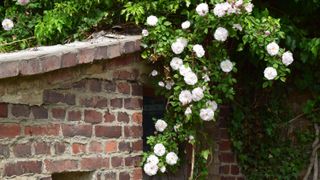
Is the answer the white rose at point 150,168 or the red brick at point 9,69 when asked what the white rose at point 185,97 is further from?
the red brick at point 9,69

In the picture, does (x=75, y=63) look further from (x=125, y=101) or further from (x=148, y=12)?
(x=148, y=12)

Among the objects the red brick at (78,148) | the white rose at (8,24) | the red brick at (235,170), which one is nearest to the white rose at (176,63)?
the red brick at (78,148)

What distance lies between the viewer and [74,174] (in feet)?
11.8

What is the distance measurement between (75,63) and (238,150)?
219 centimetres

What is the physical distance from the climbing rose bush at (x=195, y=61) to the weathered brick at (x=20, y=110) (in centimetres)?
109

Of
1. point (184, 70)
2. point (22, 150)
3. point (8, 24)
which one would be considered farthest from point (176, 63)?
point (8, 24)

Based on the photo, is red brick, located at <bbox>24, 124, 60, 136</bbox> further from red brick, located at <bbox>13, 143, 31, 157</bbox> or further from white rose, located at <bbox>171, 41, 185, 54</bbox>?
white rose, located at <bbox>171, 41, 185, 54</bbox>

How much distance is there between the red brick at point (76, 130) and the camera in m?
3.40

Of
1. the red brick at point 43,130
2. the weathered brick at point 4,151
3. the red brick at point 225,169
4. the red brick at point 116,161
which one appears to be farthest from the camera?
the red brick at point 225,169

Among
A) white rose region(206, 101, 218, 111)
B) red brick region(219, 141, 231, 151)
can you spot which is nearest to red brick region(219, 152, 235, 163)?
red brick region(219, 141, 231, 151)

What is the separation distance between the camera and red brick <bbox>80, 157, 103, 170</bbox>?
3.52m

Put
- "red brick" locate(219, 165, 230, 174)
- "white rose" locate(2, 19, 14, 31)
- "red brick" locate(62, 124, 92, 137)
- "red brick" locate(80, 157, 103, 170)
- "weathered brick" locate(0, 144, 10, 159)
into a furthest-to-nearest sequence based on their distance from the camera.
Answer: "red brick" locate(219, 165, 230, 174), "white rose" locate(2, 19, 14, 31), "red brick" locate(80, 157, 103, 170), "red brick" locate(62, 124, 92, 137), "weathered brick" locate(0, 144, 10, 159)

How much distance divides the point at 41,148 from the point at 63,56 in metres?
0.58

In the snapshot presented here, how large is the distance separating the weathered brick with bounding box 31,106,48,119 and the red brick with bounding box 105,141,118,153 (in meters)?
0.59
